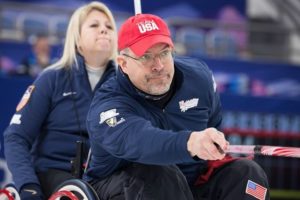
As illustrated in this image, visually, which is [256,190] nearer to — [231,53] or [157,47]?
[157,47]

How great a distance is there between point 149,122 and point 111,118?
6.1 inches

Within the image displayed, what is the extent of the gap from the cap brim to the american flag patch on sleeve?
672 mm

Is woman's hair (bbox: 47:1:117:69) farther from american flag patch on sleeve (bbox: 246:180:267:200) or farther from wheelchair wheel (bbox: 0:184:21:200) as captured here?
american flag patch on sleeve (bbox: 246:180:267:200)

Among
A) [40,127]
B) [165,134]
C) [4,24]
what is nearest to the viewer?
[165,134]

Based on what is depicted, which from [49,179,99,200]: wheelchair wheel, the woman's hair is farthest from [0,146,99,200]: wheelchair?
the woman's hair

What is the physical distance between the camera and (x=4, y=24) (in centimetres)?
779

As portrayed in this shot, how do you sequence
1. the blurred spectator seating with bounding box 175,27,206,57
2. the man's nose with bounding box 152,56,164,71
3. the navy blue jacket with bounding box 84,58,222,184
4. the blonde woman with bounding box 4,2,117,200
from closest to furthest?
the navy blue jacket with bounding box 84,58,222,184 → the man's nose with bounding box 152,56,164,71 → the blonde woman with bounding box 4,2,117,200 → the blurred spectator seating with bounding box 175,27,206,57

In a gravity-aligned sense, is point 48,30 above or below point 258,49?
above

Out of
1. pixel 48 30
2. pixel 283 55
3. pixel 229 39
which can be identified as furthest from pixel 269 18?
pixel 48 30

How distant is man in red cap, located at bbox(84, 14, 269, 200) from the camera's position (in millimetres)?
2264

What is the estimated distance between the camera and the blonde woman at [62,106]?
321 centimetres

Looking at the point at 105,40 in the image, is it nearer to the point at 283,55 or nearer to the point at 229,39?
the point at 229,39

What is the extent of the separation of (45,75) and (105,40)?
1.25ft

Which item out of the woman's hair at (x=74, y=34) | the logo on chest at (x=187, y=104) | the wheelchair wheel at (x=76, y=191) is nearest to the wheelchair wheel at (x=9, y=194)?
the wheelchair wheel at (x=76, y=191)
